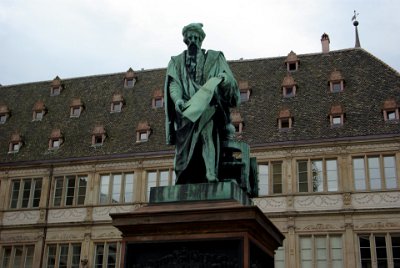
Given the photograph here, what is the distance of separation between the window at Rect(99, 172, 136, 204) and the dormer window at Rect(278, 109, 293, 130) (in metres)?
6.99

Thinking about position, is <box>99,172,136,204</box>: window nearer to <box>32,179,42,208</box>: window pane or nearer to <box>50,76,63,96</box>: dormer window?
<box>32,179,42,208</box>: window pane

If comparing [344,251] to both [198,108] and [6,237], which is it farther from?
[198,108]

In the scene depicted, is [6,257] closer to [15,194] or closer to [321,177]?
[15,194]

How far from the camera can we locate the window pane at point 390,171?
78.8 ft

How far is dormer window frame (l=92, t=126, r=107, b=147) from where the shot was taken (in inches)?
1148

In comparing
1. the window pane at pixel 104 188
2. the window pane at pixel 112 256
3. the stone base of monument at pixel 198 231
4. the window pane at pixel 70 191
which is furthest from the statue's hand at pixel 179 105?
the window pane at pixel 70 191

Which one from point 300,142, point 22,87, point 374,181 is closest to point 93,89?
point 22,87

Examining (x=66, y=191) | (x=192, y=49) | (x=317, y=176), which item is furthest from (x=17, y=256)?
(x=192, y=49)

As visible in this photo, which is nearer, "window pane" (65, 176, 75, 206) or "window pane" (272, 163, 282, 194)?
"window pane" (272, 163, 282, 194)

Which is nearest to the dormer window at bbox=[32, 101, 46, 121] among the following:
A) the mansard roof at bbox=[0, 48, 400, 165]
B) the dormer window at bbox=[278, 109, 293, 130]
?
the mansard roof at bbox=[0, 48, 400, 165]

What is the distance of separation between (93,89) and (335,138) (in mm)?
14256

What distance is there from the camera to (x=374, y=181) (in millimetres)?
24250

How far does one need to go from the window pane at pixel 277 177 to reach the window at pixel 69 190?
8.81m

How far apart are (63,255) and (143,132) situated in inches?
261
